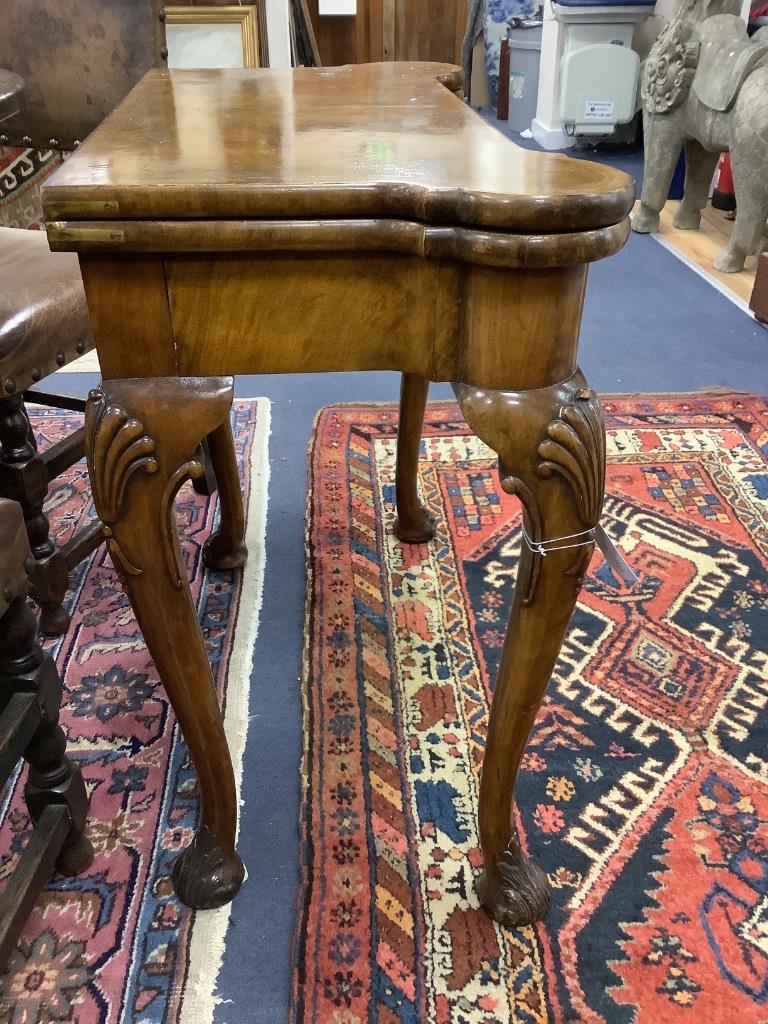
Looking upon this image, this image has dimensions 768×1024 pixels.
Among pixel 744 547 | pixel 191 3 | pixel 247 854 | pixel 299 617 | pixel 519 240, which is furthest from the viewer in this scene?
pixel 191 3

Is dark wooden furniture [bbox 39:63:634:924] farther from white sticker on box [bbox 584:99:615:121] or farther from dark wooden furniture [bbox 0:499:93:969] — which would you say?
white sticker on box [bbox 584:99:615:121]

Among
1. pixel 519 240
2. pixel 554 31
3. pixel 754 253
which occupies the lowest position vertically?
pixel 754 253

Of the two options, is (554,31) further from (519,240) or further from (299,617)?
(519,240)

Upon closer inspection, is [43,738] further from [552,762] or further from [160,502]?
[552,762]

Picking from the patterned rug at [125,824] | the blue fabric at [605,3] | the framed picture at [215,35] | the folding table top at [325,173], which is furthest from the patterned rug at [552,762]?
the blue fabric at [605,3]

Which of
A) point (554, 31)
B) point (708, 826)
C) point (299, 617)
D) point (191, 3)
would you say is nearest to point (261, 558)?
point (299, 617)

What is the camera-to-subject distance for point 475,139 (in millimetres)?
883

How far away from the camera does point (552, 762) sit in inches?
49.4

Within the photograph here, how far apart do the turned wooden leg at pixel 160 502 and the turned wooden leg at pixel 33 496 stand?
24.5 inches

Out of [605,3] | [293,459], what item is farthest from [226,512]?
[605,3]

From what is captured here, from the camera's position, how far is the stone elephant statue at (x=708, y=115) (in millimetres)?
2842

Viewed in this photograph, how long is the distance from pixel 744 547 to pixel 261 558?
983 mm

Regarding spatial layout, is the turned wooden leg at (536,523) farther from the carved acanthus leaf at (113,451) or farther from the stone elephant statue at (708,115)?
the stone elephant statue at (708,115)

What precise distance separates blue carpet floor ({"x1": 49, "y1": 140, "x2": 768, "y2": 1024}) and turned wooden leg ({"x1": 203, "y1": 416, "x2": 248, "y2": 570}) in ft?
0.26
